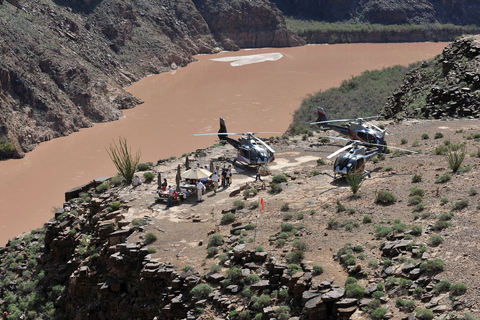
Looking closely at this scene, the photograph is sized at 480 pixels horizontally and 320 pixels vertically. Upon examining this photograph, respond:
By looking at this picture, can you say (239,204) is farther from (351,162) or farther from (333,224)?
(351,162)

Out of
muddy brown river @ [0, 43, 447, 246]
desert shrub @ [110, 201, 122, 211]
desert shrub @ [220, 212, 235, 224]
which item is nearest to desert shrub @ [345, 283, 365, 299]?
desert shrub @ [220, 212, 235, 224]

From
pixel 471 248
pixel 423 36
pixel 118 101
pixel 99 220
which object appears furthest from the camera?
pixel 423 36

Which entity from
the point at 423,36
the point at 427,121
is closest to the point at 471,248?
the point at 427,121

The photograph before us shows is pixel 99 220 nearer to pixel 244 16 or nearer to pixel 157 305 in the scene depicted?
pixel 157 305

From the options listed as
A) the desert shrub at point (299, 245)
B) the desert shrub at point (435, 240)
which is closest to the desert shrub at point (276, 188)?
the desert shrub at point (299, 245)

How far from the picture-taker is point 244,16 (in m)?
118

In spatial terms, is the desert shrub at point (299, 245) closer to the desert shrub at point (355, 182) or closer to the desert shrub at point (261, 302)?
the desert shrub at point (261, 302)

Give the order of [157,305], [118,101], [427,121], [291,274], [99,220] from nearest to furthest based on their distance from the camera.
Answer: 1. [291,274]
2. [157,305]
3. [99,220]
4. [427,121]
5. [118,101]

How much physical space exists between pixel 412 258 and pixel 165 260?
9.80m

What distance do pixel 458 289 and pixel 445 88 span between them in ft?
111

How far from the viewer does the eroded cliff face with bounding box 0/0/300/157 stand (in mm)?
57125

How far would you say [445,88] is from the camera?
4691cm

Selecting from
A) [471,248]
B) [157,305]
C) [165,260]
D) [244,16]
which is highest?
[244,16]

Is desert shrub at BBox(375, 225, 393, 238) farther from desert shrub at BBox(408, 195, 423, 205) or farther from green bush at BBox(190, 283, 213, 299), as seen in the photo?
green bush at BBox(190, 283, 213, 299)
